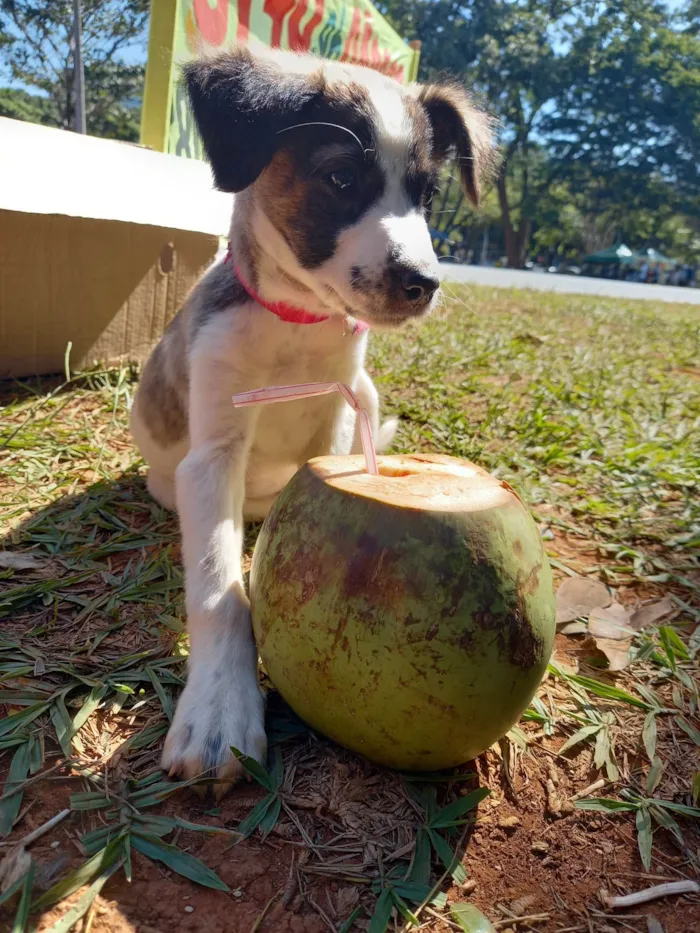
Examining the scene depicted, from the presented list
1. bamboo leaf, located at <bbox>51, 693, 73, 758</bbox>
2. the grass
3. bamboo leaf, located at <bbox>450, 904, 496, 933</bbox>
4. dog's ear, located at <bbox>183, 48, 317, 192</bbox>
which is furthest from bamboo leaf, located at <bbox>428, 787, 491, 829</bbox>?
dog's ear, located at <bbox>183, 48, 317, 192</bbox>

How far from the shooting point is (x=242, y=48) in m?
2.49

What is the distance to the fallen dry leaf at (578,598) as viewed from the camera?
2.27m

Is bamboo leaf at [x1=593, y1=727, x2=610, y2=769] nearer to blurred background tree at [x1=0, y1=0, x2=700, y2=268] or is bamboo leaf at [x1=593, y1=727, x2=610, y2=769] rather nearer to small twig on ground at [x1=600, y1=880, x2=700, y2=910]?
small twig on ground at [x1=600, y1=880, x2=700, y2=910]

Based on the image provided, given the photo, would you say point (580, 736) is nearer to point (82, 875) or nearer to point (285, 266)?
point (82, 875)

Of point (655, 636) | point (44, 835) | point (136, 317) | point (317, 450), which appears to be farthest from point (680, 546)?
point (136, 317)

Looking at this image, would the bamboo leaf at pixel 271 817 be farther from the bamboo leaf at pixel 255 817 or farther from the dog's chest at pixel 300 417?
the dog's chest at pixel 300 417

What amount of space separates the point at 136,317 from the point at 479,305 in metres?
6.10

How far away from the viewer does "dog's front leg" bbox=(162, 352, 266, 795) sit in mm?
1540

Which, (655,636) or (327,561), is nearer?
(327,561)

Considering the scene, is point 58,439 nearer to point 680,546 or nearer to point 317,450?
point 317,450

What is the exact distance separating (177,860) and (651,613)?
1654mm

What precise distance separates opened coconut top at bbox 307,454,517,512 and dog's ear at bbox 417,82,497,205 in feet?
5.44

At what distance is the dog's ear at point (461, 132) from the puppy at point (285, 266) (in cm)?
22

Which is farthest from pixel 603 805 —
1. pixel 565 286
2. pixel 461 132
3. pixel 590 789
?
pixel 565 286
